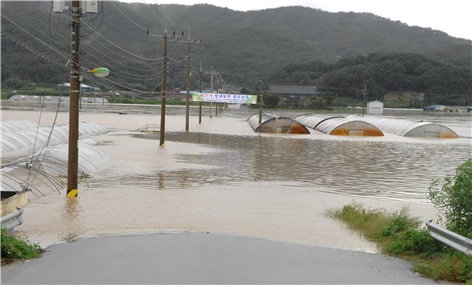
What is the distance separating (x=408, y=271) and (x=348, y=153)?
23.9 meters

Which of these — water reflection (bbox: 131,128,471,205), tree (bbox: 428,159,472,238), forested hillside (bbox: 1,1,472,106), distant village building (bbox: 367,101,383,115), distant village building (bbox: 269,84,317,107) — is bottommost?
water reflection (bbox: 131,128,471,205)

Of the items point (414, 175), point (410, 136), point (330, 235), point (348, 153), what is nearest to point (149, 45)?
point (410, 136)

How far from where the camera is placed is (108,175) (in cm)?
1928

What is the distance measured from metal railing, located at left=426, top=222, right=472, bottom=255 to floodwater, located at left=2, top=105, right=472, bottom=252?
1618mm

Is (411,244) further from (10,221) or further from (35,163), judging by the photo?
(35,163)

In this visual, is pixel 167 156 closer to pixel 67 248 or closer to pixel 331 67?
pixel 67 248

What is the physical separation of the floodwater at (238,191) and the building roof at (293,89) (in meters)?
80.3

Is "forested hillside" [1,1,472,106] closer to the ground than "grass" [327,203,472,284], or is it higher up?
higher up

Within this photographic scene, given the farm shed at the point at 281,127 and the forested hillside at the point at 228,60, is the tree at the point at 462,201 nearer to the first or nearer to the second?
the farm shed at the point at 281,127

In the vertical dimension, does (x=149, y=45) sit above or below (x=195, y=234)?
above

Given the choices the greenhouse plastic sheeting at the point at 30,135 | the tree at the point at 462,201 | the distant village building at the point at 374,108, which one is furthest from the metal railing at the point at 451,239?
the distant village building at the point at 374,108

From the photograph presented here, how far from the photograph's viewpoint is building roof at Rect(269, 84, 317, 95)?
113812 mm

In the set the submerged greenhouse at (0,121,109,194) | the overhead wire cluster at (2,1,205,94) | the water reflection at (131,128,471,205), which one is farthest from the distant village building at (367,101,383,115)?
the submerged greenhouse at (0,121,109,194)

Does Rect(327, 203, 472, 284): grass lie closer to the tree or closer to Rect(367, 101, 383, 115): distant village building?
the tree
